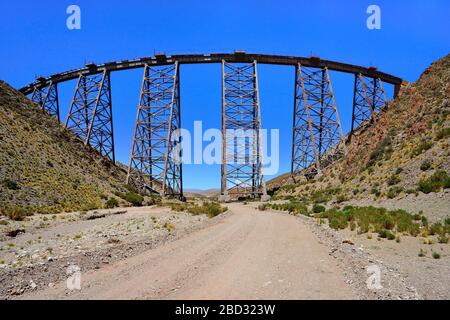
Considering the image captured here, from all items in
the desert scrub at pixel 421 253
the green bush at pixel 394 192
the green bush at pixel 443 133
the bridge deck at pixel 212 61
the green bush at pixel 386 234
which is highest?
the bridge deck at pixel 212 61

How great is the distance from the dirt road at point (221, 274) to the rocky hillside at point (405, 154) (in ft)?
30.6

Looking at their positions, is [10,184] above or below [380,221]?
above

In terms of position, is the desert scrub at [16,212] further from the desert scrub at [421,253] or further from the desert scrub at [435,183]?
the desert scrub at [435,183]

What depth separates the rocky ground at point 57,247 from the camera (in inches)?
249

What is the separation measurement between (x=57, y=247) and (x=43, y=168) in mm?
16828

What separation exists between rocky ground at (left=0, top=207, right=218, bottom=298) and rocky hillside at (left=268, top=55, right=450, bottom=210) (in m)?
11.0

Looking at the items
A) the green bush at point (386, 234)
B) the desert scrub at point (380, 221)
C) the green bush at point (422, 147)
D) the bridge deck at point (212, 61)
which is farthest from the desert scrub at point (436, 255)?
the bridge deck at point (212, 61)

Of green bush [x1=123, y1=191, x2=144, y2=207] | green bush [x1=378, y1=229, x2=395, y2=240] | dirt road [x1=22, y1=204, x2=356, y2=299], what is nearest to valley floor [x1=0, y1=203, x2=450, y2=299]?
dirt road [x1=22, y1=204, x2=356, y2=299]

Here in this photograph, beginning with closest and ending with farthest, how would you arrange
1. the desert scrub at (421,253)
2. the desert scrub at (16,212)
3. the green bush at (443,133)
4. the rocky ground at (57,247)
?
the rocky ground at (57,247) < the desert scrub at (421,253) < the desert scrub at (16,212) < the green bush at (443,133)

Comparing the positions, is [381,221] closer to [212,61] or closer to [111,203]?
[111,203]

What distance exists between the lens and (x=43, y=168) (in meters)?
23.9

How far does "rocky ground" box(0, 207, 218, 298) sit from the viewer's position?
6320 mm

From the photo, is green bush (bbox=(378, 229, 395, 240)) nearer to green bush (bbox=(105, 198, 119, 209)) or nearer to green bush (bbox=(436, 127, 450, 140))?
green bush (bbox=(436, 127, 450, 140))

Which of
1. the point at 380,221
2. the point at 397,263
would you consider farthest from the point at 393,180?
the point at 397,263
